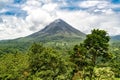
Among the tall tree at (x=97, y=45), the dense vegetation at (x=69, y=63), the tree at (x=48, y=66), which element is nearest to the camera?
the tall tree at (x=97, y=45)

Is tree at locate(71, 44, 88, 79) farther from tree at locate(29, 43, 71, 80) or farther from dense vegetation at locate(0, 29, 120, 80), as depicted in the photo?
tree at locate(29, 43, 71, 80)

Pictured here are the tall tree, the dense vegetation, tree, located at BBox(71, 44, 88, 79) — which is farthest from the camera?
tree, located at BBox(71, 44, 88, 79)

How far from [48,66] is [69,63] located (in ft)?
51.6

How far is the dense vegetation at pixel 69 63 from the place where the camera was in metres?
38.2

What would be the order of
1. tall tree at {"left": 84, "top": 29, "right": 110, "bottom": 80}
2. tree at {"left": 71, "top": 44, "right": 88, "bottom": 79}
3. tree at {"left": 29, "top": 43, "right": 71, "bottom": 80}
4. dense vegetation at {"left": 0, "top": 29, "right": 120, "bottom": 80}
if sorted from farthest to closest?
tree at {"left": 29, "top": 43, "right": 71, "bottom": 80} < tree at {"left": 71, "top": 44, "right": 88, "bottom": 79} < dense vegetation at {"left": 0, "top": 29, "right": 120, "bottom": 80} < tall tree at {"left": 84, "top": 29, "right": 110, "bottom": 80}

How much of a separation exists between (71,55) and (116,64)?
211 ft

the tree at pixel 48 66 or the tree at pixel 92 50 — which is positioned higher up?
the tree at pixel 92 50

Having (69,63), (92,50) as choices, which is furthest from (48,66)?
(92,50)

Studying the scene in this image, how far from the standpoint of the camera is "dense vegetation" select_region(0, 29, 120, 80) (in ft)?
125

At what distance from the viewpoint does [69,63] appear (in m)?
41.1

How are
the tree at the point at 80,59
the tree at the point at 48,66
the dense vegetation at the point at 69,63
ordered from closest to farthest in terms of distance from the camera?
the dense vegetation at the point at 69,63
the tree at the point at 80,59
the tree at the point at 48,66

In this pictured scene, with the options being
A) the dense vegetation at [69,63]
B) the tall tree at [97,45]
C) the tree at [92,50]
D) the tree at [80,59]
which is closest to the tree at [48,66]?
the dense vegetation at [69,63]

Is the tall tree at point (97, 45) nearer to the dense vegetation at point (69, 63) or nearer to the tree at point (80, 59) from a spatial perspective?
the dense vegetation at point (69, 63)

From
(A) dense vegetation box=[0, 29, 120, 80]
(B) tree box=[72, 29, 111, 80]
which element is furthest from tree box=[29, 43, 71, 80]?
(B) tree box=[72, 29, 111, 80]
